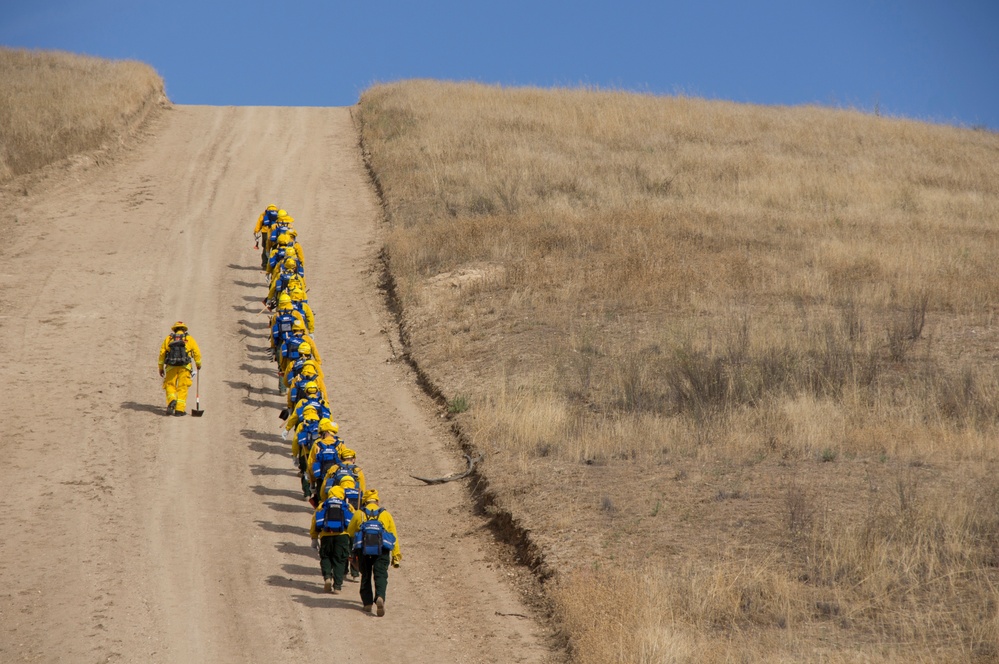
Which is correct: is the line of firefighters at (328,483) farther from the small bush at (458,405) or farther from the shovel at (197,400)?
the small bush at (458,405)

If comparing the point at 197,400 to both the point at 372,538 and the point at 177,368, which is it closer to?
the point at 177,368

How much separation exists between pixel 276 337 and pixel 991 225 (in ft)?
71.1

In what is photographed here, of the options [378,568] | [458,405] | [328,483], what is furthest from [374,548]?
[458,405]

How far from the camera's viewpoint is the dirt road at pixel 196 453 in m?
11.8

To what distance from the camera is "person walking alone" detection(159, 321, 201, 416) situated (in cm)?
1845

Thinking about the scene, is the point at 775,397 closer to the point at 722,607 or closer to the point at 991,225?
the point at 722,607

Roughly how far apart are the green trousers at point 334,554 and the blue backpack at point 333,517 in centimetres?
12

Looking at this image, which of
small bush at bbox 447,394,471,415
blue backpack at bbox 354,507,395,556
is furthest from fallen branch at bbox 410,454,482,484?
blue backpack at bbox 354,507,395,556

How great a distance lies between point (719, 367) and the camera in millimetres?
18406

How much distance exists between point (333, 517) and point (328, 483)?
2.29 feet

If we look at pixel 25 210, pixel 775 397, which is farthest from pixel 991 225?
pixel 25 210

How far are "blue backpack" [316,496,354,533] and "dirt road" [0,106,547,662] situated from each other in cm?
85

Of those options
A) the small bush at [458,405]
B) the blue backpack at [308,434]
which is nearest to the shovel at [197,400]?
the blue backpack at [308,434]

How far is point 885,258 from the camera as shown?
85.1ft
